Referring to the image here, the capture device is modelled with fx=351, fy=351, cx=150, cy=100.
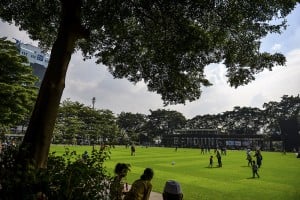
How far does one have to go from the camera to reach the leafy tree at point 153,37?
822cm

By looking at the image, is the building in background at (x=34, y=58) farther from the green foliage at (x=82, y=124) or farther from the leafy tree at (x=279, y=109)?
the leafy tree at (x=279, y=109)

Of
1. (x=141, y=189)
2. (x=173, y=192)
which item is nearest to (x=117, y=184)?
(x=141, y=189)

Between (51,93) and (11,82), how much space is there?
23844 millimetres

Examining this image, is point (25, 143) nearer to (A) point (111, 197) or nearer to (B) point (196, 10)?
(A) point (111, 197)

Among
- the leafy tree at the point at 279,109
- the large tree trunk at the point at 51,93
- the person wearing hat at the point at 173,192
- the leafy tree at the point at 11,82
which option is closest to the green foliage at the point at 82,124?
the leafy tree at the point at 11,82

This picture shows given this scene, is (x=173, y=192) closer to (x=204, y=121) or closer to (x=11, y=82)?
A: (x=11, y=82)

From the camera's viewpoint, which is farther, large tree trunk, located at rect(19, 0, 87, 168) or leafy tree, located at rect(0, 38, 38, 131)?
leafy tree, located at rect(0, 38, 38, 131)

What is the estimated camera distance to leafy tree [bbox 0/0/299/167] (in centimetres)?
822

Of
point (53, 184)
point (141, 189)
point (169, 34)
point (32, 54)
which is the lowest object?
point (141, 189)

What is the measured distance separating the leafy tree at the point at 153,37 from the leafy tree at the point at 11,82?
16.6 meters

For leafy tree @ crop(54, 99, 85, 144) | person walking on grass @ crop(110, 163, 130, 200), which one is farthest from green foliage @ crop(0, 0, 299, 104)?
leafy tree @ crop(54, 99, 85, 144)

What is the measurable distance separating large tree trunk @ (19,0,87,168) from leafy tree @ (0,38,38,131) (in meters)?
21.2

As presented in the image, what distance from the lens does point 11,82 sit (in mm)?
29562

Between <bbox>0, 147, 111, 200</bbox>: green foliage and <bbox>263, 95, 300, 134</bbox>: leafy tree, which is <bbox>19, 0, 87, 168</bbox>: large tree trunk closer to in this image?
<bbox>0, 147, 111, 200</bbox>: green foliage
